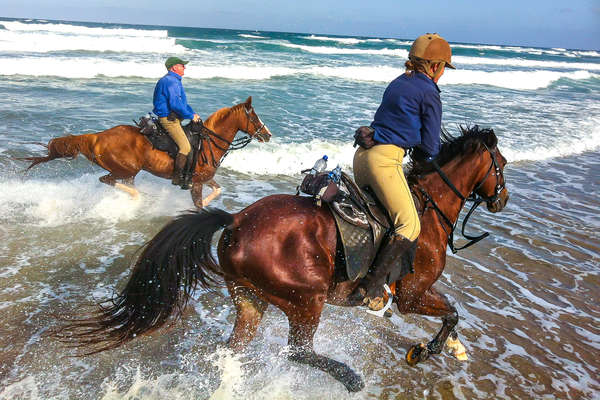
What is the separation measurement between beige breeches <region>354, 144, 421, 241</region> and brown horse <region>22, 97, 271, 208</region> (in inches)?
160

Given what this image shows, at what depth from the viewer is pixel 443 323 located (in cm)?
411

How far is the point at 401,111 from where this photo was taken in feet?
11.4

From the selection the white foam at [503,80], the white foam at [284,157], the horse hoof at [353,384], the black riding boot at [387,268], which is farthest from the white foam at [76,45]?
the horse hoof at [353,384]

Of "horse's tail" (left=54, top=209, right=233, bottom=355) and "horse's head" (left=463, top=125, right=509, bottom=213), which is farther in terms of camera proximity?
"horse's head" (left=463, top=125, right=509, bottom=213)

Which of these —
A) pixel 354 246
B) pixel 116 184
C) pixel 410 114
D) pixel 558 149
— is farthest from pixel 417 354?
pixel 558 149

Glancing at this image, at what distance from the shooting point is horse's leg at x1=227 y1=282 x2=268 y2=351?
3.46 metres

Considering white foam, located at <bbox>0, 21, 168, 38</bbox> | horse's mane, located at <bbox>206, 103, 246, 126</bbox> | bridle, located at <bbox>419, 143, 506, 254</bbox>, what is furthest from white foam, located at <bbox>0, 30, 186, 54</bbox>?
bridle, located at <bbox>419, 143, 506, 254</bbox>

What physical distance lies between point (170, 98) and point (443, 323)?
499cm

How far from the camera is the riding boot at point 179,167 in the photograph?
23.5 ft

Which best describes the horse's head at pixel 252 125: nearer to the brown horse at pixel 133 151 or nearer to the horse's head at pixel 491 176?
the brown horse at pixel 133 151

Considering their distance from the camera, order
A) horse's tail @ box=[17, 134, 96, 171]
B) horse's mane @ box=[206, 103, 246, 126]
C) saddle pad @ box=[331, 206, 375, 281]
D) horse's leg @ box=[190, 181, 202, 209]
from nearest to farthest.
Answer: saddle pad @ box=[331, 206, 375, 281]
horse's tail @ box=[17, 134, 96, 171]
horse's leg @ box=[190, 181, 202, 209]
horse's mane @ box=[206, 103, 246, 126]

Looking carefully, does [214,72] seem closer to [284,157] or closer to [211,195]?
[284,157]

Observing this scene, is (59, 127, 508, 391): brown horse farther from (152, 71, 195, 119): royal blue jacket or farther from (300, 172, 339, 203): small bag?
(152, 71, 195, 119): royal blue jacket

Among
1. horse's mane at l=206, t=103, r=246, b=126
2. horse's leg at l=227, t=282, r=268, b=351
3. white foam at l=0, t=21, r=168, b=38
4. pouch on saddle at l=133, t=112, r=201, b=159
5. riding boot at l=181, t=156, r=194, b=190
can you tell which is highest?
horse's mane at l=206, t=103, r=246, b=126
